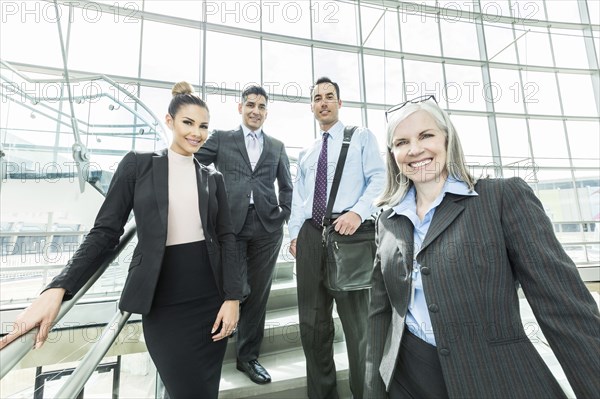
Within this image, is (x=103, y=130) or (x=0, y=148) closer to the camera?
(x=0, y=148)

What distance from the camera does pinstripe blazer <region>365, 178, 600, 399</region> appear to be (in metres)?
0.62

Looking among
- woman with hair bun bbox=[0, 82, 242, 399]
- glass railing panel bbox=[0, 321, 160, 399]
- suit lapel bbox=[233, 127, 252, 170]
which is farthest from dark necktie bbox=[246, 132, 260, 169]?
glass railing panel bbox=[0, 321, 160, 399]

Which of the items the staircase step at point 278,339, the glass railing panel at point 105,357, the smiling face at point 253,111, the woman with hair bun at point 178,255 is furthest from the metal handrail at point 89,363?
the glass railing panel at point 105,357

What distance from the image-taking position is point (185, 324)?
1104 mm

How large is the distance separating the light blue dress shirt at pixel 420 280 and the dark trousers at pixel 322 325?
0.71 m

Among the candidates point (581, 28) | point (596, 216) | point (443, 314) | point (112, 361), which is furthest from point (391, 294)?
point (581, 28)

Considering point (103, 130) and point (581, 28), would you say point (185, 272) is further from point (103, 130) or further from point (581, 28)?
point (581, 28)

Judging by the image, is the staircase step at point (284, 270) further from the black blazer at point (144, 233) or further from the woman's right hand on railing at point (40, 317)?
the woman's right hand on railing at point (40, 317)

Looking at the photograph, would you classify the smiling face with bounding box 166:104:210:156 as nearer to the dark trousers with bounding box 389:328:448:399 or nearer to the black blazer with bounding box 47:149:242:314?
the black blazer with bounding box 47:149:242:314

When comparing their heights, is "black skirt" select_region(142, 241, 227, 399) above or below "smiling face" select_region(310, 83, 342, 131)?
below

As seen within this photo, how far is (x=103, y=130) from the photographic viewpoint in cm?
352

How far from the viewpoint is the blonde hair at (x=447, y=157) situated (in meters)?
0.89

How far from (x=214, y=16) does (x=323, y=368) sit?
691 cm

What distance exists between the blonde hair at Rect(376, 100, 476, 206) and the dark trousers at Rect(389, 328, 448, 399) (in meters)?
0.45
